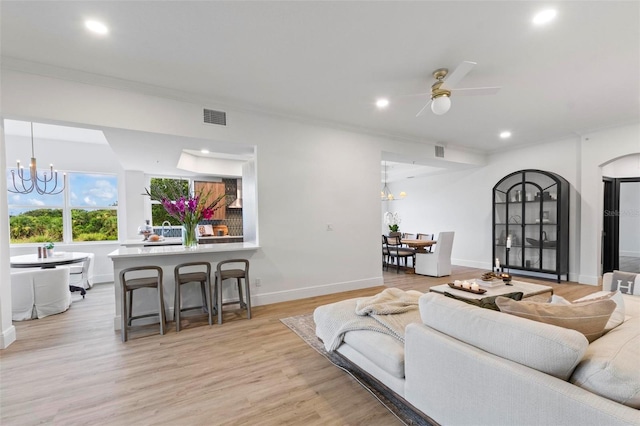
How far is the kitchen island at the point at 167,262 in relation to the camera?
3.48 m

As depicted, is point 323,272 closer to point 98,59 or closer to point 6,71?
point 98,59

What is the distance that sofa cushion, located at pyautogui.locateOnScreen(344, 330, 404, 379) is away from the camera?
1873 mm

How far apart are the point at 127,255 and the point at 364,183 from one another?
3706mm

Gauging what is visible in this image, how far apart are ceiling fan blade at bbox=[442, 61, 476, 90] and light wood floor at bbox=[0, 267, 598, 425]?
2.92 meters

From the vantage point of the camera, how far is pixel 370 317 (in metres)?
2.32

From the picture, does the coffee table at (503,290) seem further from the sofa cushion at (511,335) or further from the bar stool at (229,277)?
the bar stool at (229,277)

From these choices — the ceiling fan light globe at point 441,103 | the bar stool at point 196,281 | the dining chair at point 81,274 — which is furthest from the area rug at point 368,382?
the dining chair at point 81,274

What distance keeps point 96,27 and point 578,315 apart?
390cm

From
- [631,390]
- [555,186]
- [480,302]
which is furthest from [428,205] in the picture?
[631,390]

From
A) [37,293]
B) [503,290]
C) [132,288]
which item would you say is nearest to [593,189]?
[503,290]

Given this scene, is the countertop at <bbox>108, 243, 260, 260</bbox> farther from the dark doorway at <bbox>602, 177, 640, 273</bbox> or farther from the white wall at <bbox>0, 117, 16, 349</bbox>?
the dark doorway at <bbox>602, 177, 640, 273</bbox>

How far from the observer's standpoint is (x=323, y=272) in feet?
15.7

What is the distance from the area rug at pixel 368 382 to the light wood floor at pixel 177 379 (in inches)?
2.6

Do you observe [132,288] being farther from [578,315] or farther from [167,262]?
[578,315]
